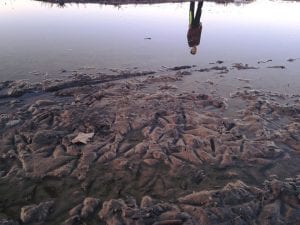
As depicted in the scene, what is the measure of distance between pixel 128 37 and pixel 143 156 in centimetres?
762

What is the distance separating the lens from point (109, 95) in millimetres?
7922

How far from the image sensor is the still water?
32.9 feet

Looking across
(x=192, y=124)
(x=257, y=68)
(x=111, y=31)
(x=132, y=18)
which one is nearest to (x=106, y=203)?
(x=192, y=124)

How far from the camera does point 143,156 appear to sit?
5.82 m

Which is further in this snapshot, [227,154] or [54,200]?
[227,154]

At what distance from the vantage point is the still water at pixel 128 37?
10.0 metres

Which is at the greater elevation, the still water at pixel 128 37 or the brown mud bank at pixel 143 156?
the still water at pixel 128 37

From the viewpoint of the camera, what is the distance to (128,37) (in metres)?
12.6

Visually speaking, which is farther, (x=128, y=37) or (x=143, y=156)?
(x=128, y=37)

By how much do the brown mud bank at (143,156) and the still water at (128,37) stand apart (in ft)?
5.97

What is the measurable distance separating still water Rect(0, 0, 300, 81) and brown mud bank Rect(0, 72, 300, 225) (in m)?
1.82

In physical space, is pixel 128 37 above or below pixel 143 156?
above

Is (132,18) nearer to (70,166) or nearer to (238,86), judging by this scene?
(238,86)

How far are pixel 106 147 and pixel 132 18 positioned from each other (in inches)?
419
